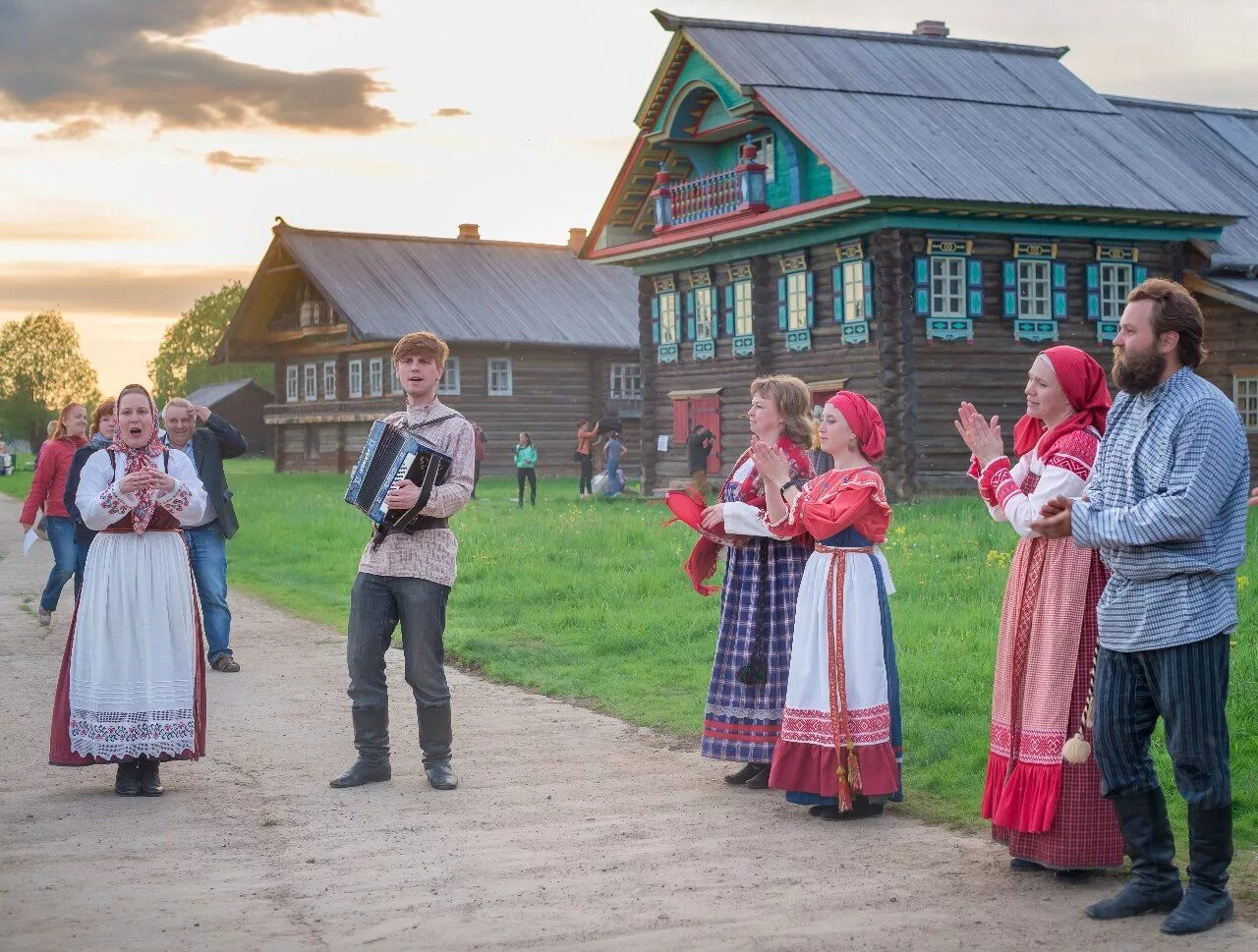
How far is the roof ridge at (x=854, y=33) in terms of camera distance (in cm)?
2553

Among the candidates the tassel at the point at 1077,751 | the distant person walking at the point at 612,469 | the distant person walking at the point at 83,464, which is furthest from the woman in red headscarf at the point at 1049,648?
the distant person walking at the point at 612,469

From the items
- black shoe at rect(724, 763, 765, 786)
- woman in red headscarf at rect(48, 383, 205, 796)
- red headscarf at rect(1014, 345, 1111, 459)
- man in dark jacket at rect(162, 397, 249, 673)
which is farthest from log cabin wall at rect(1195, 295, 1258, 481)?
woman in red headscarf at rect(48, 383, 205, 796)

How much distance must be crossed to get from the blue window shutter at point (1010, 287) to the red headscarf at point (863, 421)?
17921 mm

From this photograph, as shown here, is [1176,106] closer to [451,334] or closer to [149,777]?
[451,334]

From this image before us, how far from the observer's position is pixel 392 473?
6945 mm

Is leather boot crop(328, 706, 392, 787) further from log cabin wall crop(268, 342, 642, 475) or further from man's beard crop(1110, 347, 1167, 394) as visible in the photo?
log cabin wall crop(268, 342, 642, 475)

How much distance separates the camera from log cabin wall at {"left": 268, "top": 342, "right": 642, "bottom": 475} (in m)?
41.8

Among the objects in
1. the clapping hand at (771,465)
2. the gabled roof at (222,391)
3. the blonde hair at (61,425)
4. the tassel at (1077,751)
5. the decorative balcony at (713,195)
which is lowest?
the tassel at (1077,751)

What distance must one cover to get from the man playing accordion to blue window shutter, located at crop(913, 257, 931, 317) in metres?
16.9

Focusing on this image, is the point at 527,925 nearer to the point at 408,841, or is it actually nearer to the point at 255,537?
the point at 408,841

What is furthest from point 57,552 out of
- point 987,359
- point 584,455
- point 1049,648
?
point 584,455

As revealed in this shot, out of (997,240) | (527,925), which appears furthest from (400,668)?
(997,240)

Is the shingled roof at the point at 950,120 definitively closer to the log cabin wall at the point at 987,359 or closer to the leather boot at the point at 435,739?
the log cabin wall at the point at 987,359

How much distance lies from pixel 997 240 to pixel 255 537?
1151 cm
